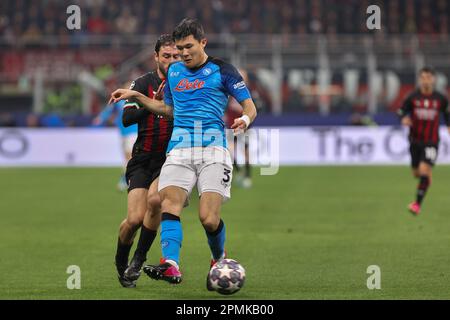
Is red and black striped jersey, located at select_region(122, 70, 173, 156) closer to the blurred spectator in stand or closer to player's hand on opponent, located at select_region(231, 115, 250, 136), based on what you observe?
player's hand on opponent, located at select_region(231, 115, 250, 136)

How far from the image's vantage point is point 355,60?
3111 centimetres

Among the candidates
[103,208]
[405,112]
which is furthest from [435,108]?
[103,208]

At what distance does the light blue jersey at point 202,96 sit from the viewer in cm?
829

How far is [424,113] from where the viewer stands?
16.4m

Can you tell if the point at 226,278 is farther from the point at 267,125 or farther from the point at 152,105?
the point at 267,125

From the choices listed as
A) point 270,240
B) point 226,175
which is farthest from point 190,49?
point 270,240

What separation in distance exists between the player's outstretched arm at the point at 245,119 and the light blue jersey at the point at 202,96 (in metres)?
0.06

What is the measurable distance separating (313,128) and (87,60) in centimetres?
826

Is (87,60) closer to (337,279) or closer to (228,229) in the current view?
(228,229)

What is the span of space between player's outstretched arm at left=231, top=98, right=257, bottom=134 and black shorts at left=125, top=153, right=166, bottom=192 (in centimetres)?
111

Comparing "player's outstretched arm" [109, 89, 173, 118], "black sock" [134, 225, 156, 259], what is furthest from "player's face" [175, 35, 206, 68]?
"black sock" [134, 225, 156, 259]

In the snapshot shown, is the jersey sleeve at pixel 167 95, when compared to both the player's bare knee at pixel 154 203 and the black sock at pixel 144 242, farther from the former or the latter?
the black sock at pixel 144 242

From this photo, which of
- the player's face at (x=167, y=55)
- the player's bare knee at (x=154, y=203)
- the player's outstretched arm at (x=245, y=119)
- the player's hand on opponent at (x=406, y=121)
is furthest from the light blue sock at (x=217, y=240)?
the player's hand on opponent at (x=406, y=121)

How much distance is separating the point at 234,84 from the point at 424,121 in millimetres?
8644
